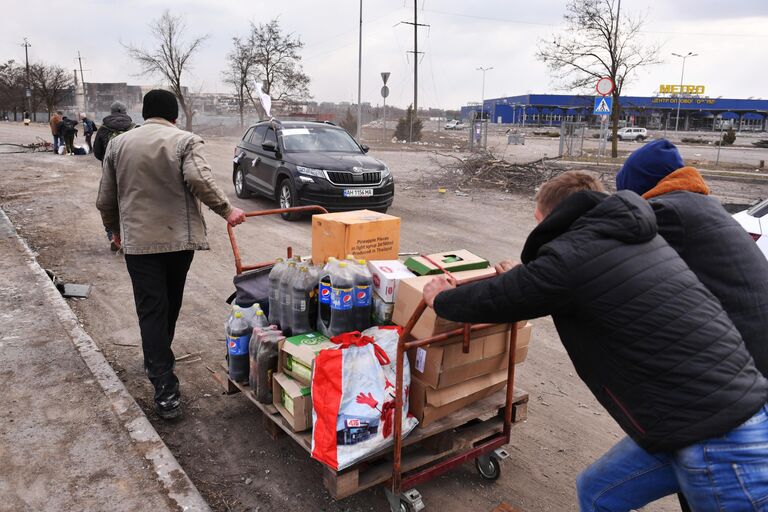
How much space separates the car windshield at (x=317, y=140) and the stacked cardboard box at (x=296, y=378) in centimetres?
821

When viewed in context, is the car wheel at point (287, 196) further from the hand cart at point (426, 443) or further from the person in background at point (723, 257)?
the person in background at point (723, 257)

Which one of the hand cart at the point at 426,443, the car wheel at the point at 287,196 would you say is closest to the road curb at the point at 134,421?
the hand cart at the point at 426,443

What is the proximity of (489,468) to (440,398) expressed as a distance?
734 mm

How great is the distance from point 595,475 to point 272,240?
23.6 feet

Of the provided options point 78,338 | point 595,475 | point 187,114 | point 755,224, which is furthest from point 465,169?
point 187,114

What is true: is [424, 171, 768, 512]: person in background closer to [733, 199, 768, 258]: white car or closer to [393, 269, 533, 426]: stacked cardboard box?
[393, 269, 533, 426]: stacked cardboard box

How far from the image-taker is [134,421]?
358cm

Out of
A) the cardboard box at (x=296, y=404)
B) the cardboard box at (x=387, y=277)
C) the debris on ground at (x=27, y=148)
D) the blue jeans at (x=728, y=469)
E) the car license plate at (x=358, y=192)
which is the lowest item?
the cardboard box at (x=296, y=404)

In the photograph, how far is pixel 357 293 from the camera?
123 inches

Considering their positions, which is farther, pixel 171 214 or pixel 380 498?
pixel 171 214

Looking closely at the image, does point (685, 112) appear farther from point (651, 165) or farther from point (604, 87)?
point (651, 165)

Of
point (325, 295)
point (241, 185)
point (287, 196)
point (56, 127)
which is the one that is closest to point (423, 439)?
point (325, 295)

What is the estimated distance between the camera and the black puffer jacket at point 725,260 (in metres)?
2.11

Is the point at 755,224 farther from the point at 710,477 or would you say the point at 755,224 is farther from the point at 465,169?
the point at 465,169
